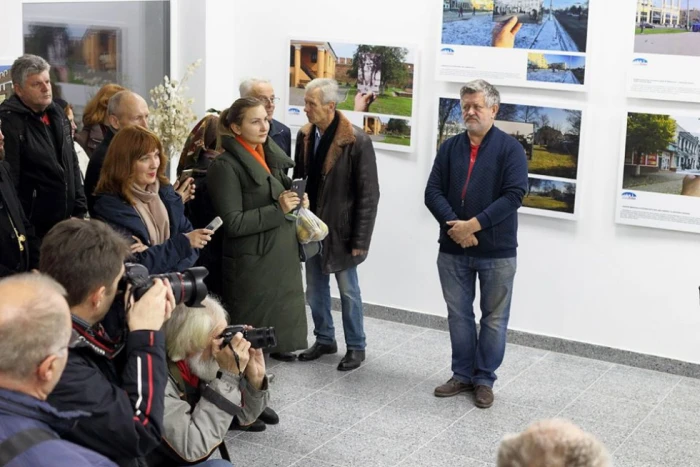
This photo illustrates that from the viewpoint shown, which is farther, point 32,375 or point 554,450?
point 32,375

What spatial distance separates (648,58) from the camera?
6.35 m

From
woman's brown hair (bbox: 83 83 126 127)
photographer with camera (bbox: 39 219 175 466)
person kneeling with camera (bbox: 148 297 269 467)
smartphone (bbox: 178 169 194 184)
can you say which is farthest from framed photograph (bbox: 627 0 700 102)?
photographer with camera (bbox: 39 219 175 466)

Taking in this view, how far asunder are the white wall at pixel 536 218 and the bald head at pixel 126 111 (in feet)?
2.70

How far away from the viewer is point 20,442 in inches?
89.9

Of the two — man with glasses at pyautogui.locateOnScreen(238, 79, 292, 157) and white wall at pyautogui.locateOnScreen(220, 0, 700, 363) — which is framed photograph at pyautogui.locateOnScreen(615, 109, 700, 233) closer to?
white wall at pyautogui.locateOnScreen(220, 0, 700, 363)

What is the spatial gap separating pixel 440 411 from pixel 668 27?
2662 mm

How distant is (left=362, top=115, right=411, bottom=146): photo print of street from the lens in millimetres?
7312

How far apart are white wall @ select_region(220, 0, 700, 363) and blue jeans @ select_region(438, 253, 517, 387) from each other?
107 cm

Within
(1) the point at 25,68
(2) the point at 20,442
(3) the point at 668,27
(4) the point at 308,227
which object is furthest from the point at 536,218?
(2) the point at 20,442

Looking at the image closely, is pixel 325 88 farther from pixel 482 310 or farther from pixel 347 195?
pixel 482 310

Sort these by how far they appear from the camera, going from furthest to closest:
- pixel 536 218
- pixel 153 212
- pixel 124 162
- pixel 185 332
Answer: pixel 536 218 < pixel 153 212 < pixel 124 162 < pixel 185 332

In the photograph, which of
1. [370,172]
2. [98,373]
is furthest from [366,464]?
[98,373]

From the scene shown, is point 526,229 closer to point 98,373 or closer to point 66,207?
point 66,207

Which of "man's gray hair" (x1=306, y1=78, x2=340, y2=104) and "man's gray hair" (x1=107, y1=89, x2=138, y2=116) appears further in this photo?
"man's gray hair" (x1=306, y1=78, x2=340, y2=104)
